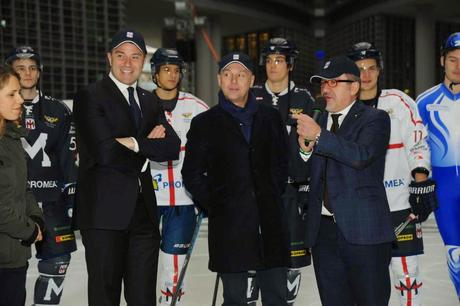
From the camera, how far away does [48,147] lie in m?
4.57

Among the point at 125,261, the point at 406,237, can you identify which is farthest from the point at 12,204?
the point at 406,237

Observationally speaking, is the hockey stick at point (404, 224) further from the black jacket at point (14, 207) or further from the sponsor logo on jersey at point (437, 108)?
the black jacket at point (14, 207)

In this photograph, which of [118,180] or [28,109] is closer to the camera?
[118,180]

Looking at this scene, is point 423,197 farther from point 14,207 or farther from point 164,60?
point 14,207

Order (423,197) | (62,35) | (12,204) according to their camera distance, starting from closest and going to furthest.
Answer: (12,204) → (423,197) → (62,35)

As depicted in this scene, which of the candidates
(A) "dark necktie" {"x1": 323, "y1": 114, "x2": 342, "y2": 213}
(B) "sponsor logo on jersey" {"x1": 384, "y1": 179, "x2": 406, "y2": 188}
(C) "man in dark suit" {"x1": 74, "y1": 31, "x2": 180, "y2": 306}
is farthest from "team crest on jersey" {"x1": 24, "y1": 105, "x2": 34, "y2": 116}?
(B) "sponsor logo on jersey" {"x1": 384, "y1": 179, "x2": 406, "y2": 188}

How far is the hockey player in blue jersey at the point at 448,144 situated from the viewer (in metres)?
4.25

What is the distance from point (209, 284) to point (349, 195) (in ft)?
10.9

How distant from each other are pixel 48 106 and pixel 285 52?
2002mm

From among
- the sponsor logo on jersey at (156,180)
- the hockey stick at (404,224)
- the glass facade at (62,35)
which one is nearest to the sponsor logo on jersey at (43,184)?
the sponsor logo on jersey at (156,180)

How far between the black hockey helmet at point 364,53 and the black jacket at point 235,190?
107 centimetres

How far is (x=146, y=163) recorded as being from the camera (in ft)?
11.7

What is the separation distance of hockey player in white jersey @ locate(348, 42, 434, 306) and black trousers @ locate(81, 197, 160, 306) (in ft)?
6.09

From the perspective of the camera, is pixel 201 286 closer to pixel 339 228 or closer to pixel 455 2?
pixel 339 228
